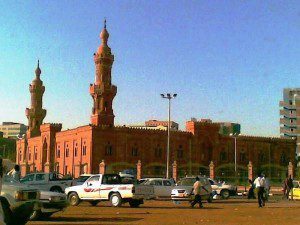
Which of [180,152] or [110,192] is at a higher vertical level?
[180,152]

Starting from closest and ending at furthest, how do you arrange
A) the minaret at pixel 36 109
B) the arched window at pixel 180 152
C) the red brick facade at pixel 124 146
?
1. the red brick facade at pixel 124 146
2. the arched window at pixel 180 152
3. the minaret at pixel 36 109

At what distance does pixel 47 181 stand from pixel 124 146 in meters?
38.6

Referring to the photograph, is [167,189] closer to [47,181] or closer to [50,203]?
[47,181]

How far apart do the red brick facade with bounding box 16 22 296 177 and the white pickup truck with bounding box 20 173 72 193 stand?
3407 centimetres

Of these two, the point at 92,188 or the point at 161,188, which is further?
the point at 161,188

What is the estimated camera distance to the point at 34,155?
261 ft

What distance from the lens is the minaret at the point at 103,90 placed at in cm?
6669

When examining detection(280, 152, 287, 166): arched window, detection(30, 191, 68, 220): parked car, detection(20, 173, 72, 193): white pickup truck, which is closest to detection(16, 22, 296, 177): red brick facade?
detection(280, 152, 287, 166): arched window

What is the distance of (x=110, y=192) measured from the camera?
71.9 ft

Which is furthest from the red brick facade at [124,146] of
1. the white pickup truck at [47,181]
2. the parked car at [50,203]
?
the parked car at [50,203]

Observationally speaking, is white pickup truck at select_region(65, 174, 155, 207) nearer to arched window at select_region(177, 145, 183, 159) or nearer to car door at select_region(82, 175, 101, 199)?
car door at select_region(82, 175, 101, 199)

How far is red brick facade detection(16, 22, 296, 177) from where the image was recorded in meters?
64.2

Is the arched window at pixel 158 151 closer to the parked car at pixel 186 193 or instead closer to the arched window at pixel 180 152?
the arched window at pixel 180 152

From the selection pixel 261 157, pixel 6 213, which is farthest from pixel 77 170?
pixel 6 213
